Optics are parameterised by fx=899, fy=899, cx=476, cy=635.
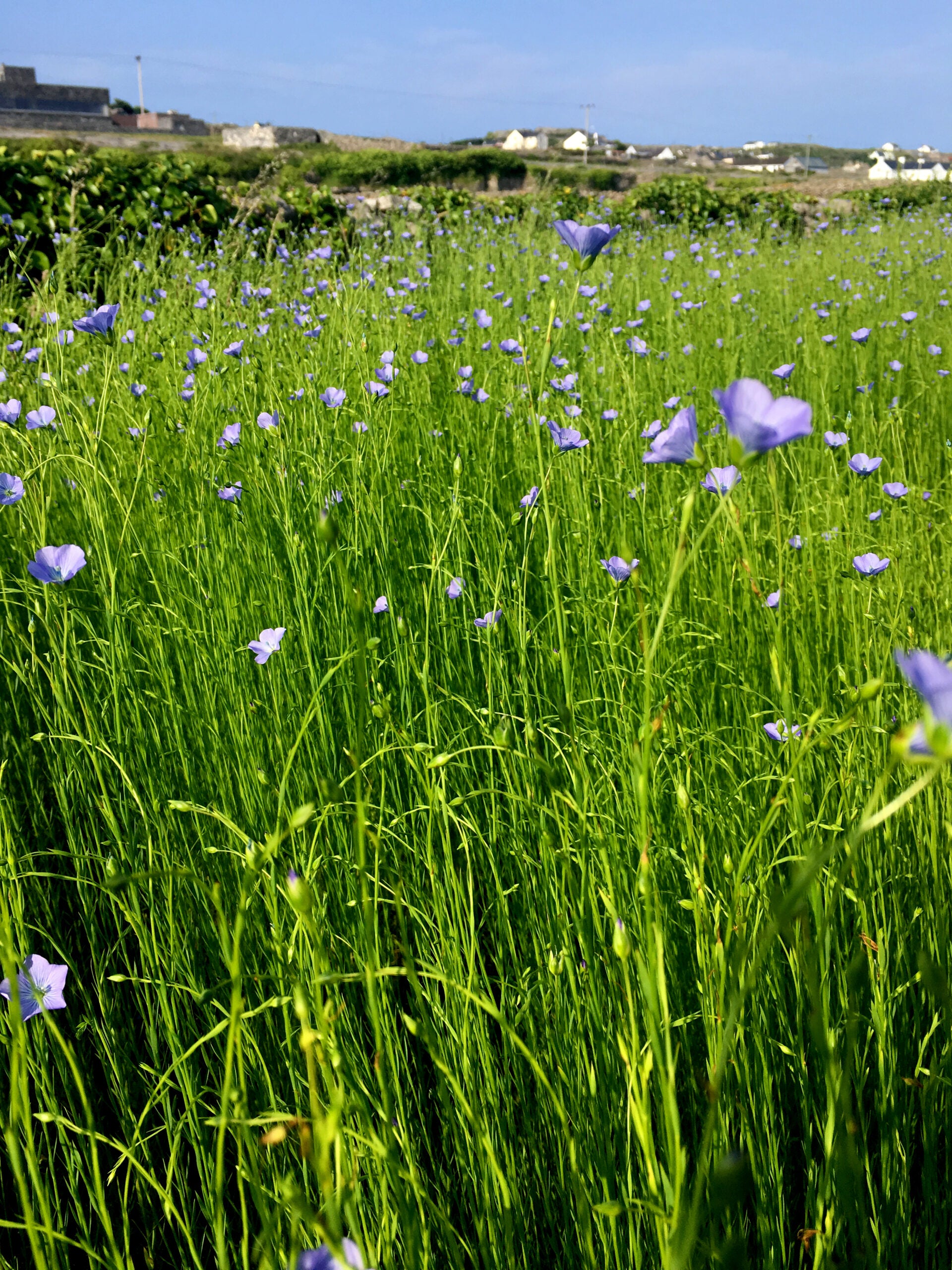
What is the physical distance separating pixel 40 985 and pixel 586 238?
1.11 meters

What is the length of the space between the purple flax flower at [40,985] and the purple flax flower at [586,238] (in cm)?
101

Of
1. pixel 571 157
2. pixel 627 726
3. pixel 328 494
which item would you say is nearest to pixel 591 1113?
pixel 627 726

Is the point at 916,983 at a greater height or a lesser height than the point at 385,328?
lesser

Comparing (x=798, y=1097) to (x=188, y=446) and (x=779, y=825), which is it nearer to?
(x=779, y=825)

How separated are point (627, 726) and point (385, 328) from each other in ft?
8.98

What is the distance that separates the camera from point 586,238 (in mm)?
1183

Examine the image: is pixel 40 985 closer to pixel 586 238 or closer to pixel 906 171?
pixel 586 238

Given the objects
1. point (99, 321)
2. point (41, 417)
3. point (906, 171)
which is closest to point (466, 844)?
point (99, 321)

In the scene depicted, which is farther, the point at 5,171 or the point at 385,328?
the point at 5,171

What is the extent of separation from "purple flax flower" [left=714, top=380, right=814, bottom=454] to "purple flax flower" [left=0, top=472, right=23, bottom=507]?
117cm

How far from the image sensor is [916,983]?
3.95 feet

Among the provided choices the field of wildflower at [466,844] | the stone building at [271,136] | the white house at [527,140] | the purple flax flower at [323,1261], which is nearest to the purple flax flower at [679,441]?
the field of wildflower at [466,844]

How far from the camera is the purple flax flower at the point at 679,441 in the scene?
2.74 ft

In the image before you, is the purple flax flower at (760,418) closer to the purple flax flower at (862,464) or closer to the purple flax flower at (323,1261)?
the purple flax flower at (323,1261)
